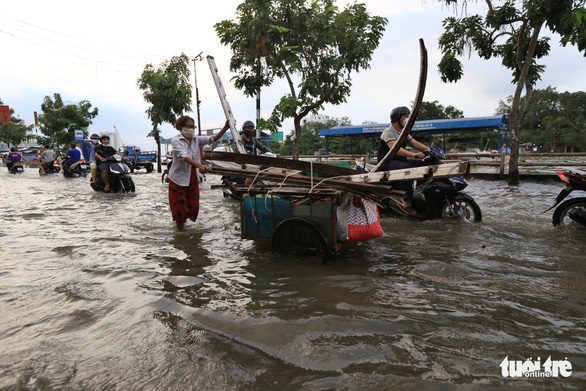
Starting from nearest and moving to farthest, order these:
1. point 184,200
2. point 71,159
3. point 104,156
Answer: point 184,200
point 104,156
point 71,159

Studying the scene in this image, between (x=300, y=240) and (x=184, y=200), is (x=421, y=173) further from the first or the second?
(x=184, y=200)

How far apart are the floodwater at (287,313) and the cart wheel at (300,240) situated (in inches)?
7.2

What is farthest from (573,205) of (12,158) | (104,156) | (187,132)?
(12,158)

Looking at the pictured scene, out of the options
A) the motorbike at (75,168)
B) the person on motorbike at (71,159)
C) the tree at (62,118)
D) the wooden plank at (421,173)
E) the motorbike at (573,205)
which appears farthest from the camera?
the tree at (62,118)

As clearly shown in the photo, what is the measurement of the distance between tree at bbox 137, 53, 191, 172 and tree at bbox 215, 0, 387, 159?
886 cm

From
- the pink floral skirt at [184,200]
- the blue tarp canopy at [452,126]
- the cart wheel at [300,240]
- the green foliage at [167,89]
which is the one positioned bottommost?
the cart wheel at [300,240]

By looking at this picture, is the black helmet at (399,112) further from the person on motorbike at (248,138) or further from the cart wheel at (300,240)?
the person on motorbike at (248,138)

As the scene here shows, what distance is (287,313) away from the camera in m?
2.59

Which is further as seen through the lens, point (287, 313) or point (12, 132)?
point (12, 132)

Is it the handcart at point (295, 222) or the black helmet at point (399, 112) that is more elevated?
the black helmet at point (399, 112)

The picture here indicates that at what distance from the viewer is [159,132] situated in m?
23.3

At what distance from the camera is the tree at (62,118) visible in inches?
1496

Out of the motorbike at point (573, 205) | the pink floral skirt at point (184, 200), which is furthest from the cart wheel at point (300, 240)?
→ the motorbike at point (573, 205)

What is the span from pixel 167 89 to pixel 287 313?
21.3 meters
